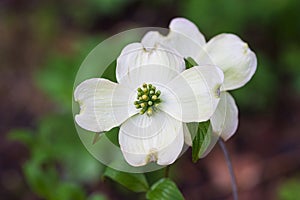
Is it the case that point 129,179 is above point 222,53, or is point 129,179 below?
below

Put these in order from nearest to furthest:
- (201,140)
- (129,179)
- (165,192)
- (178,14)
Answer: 1. (201,140)
2. (165,192)
3. (129,179)
4. (178,14)

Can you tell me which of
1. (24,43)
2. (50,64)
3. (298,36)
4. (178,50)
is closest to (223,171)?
(298,36)

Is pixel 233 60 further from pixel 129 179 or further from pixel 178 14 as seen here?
pixel 178 14

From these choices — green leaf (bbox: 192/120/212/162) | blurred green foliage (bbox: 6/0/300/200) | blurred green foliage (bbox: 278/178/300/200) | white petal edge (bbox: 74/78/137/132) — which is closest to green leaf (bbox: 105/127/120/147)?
white petal edge (bbox: 74/78/137/132)

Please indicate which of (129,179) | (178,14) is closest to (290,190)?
(178,14)

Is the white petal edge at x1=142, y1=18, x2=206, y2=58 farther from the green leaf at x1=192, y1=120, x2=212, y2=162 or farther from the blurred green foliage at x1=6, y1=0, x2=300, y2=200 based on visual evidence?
the blurred green foliage at x1=6, y1=0, x2=300, y2=200

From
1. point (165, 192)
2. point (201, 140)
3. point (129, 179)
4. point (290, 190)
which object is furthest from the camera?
point (290, 190)

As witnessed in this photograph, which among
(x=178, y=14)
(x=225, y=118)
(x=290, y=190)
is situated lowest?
(x=290, y=190)

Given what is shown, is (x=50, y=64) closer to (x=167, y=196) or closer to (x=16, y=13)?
(x=16, y=13)
